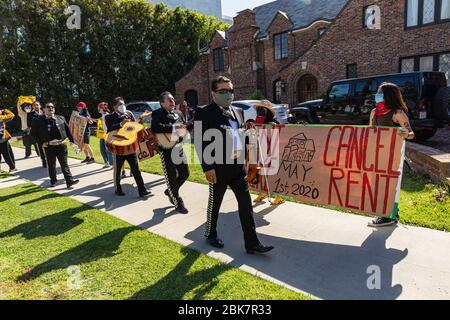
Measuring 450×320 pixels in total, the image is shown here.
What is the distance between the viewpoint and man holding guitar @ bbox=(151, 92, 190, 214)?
5.65 meters

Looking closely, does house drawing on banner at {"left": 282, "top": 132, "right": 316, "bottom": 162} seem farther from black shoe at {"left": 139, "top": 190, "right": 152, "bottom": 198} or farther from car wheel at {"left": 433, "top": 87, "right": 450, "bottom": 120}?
car wheel at {"left": 433, "top": 87, "right": 450, "bottom": 120}

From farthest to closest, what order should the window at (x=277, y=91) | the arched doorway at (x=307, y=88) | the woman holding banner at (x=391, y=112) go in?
the window at (x=277, y=91) < the arched doorway at (x=307, y=88) < the woman holding banner at (x=391, y=112)

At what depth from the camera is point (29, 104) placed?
464 inches

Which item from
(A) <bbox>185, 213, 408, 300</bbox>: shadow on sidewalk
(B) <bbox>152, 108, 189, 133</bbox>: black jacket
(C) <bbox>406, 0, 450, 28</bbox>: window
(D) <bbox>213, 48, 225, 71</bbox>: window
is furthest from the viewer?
(D) <bbox>213, 48, 225, 71</bbox>: window

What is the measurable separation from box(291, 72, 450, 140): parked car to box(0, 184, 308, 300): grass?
8193 millimetres

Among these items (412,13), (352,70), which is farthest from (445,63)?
(352,70)

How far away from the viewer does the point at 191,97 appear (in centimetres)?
2992

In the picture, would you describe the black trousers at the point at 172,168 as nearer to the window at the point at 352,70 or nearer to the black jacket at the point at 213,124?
the black jacket at the point at 213,124

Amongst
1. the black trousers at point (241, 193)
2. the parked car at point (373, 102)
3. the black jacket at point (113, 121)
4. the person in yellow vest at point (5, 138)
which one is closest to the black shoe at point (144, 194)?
the black jacket at point (113, 121)

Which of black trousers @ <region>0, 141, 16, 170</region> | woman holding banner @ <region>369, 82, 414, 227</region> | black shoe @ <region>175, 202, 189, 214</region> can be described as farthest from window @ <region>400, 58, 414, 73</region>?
black trousers @ <region>0, 141, 16, 170</region>

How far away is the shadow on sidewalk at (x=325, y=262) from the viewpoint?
3286 millimetres

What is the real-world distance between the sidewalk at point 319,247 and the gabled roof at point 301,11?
57.9ft

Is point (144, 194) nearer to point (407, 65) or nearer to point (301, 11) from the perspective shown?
point (407, 65)

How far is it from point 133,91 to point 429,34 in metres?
23.0
